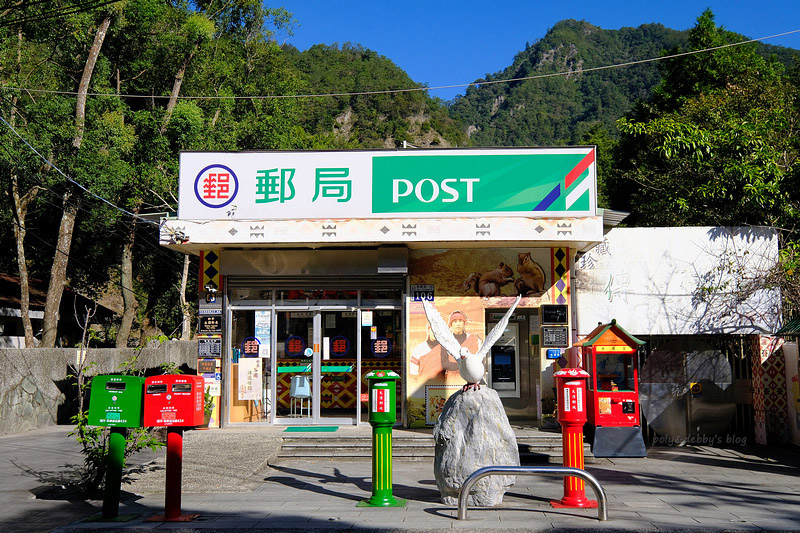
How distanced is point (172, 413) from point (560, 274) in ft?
27.2

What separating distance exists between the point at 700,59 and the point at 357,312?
25643mm

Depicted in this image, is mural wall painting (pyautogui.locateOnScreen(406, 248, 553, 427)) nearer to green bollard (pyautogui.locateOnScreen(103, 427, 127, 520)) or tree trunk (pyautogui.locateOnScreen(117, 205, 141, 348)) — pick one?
green bollard (pyautogui.locateOnScreen(103, 427, 127, 520))

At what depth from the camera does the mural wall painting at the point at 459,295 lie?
13.9 m

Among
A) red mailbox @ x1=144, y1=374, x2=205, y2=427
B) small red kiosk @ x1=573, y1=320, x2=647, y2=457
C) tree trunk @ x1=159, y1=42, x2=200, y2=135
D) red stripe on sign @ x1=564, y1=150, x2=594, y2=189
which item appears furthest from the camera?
tree trunk @ x1=159, y1=42, x2=200, y2=135

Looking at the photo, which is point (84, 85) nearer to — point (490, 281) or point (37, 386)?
point (37, 386)

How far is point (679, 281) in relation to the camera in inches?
563

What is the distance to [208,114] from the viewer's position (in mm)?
32094

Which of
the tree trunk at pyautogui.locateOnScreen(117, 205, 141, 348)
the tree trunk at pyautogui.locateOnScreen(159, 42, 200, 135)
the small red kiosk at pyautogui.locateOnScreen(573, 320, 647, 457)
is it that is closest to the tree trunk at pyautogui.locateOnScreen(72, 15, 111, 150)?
the tree trunk at pyautogui.locateOnScreen(117, 205, 141, 348)

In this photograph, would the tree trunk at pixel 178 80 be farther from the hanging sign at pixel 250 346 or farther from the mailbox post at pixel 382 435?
the mailbox post at pixel 382 435

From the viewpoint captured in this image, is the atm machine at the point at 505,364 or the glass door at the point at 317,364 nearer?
the glass door at the point at 317,364

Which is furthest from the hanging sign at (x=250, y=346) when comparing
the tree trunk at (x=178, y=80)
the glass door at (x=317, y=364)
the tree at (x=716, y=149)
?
the tree trunk at (x=178, y=80)

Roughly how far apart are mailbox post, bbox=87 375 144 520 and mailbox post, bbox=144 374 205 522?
0.14 metres

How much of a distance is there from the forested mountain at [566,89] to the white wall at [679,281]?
2630 inches

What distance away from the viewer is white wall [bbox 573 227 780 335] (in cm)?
1409
